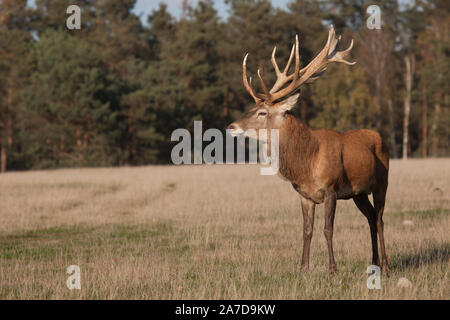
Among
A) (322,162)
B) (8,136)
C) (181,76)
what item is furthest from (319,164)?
(181,76)

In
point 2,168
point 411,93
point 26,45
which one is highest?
point 26,45

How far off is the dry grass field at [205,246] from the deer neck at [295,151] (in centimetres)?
127

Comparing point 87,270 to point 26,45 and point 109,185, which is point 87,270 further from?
point 26,45

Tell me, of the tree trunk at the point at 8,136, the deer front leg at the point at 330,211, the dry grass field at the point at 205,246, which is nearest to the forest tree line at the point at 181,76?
the tree trunk at the point at 8,136

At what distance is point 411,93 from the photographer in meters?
45.6

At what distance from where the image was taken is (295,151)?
6875 mm

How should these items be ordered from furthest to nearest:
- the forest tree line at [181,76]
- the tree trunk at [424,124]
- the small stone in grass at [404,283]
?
1. the tree trunk at [424,124]
2. the forest tree line at [181,76]
3. the small stone in grass at [404,283]

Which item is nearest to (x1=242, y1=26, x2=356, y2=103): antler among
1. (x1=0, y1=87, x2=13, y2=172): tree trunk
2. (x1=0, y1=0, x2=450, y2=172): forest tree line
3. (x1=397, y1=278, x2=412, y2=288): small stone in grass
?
(x1=397, y1=278, x2=412, y2=288): small stone in grass

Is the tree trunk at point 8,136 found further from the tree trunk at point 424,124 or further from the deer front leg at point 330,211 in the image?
the deer front leg at point 330,211

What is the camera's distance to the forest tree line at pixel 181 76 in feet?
126

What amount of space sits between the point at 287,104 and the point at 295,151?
1.96 feet
